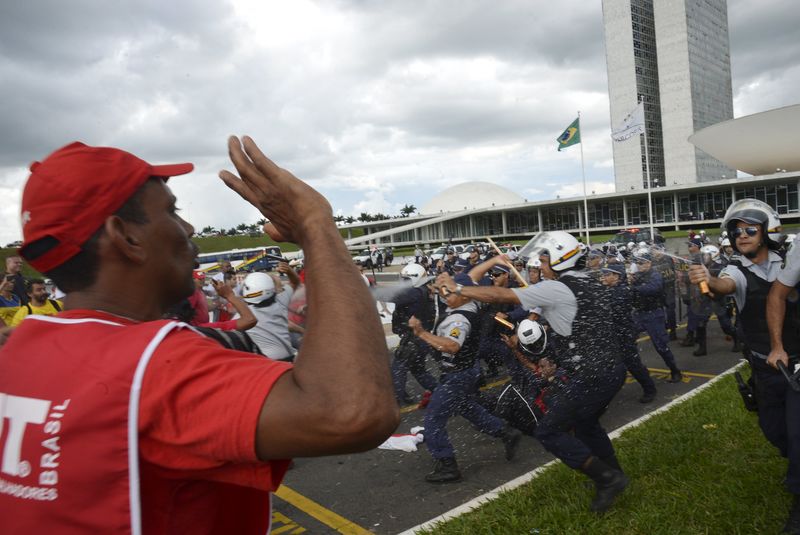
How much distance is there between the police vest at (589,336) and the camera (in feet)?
13.4

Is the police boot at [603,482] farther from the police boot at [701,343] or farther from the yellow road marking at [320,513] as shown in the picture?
the police boot at [701,343]

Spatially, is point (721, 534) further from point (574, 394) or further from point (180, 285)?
point (180, 285)

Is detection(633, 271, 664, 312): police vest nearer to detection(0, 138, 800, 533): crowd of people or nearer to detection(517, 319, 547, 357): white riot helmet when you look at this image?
detection(517, 319, 547, 357): white riot helmet

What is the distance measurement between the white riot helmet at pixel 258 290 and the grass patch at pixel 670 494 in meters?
3.13

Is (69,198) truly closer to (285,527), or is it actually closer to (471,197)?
(285,527)

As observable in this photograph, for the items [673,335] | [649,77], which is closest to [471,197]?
[649,77]

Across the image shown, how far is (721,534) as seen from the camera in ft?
11.6

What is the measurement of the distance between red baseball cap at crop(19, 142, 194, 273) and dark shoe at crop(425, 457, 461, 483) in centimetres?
433

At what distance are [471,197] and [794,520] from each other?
110410 mm

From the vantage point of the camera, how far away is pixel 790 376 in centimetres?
344

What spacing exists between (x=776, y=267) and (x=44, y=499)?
4.46m

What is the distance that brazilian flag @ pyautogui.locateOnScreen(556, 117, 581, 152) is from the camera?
30.3 metres

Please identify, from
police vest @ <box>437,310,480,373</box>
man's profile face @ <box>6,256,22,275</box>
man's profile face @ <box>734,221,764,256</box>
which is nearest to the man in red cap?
man's profile face @ <box>734,221,764,256</box>

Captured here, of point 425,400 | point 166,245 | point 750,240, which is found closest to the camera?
point 166,245
